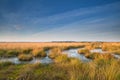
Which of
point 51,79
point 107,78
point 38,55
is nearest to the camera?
point 107,78

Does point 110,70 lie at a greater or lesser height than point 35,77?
greater

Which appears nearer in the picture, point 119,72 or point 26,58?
point 119,72

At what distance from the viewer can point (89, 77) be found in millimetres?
6285

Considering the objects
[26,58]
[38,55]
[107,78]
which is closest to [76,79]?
[107,78]

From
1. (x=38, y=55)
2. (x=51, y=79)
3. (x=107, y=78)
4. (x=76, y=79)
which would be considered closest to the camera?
(x=76, y=79)

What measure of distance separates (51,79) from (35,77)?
0.72 metres

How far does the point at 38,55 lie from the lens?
20.2m

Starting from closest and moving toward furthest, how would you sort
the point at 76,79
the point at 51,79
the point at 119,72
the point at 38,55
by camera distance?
1. the point at 76,79
2. the point at 119,72
3. the point at 51,79
4. the point at 38,55

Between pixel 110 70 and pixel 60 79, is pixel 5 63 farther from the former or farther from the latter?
pixel 110 70

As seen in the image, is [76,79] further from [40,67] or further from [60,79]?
[40,67]

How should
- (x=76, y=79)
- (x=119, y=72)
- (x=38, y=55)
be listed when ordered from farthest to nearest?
(x=38, y=55) → (x=119, y=72) → (x=76, y=79)

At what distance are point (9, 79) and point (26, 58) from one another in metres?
8.96

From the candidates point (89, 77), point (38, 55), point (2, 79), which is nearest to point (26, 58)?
point (38, 55)

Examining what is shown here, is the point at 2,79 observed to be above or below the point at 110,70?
below
